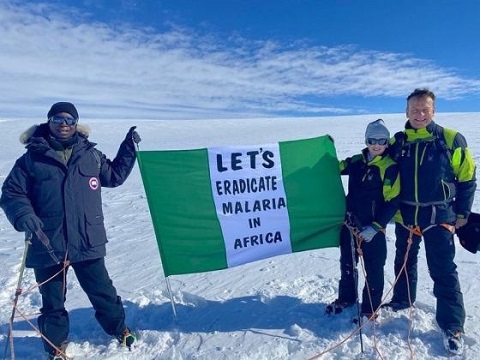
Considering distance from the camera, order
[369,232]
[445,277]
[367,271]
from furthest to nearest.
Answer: [367,271] < [369,232] < [445,277]

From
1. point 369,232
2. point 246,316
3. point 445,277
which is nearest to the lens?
point 445,277

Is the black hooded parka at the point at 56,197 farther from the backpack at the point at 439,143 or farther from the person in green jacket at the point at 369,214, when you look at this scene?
the backpack at the point at 439,143

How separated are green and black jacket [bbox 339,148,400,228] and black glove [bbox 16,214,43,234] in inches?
106

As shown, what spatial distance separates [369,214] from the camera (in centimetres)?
364

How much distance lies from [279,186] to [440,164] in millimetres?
1529

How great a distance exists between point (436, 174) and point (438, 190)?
0.46 ft

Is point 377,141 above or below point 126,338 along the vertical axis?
above

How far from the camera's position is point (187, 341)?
367 cm

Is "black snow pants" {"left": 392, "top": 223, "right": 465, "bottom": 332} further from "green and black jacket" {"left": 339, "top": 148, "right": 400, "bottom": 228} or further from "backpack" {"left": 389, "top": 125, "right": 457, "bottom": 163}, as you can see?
"backpack" {"left": 389, "top": 125, "right": 457, "bottom": 163}

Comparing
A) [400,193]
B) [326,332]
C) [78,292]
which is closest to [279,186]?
[400,193]

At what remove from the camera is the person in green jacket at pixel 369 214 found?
349 cm

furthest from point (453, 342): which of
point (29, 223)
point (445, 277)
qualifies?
point (29, 223)

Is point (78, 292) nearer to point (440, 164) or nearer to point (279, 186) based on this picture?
point (279, 186)

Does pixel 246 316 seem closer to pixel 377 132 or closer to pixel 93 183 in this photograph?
pixel 93 183
